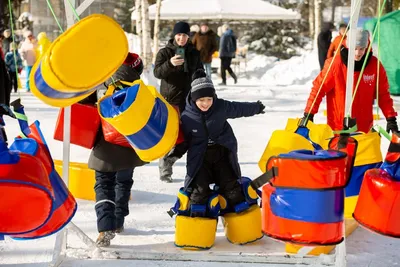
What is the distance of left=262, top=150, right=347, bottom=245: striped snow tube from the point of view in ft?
10.2

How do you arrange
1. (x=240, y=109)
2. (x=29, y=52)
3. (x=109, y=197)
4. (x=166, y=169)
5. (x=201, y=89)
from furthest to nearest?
(x=29, y=52), (x=166, y=169), (x=109, y=197), (x=240, y=109), (x=201, y=89)

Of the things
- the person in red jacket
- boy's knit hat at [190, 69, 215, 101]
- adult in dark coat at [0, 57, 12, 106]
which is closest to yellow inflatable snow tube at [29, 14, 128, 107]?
boy's knit hat at [190, 69, 215, 101]

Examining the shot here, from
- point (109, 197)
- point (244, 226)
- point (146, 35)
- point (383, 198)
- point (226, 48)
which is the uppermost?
point (383, 198)

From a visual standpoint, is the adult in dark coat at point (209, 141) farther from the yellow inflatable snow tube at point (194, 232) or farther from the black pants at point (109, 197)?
the black pants at point (109, 197)

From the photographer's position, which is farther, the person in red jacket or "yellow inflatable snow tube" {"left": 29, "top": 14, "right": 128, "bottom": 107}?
the person in red jacket

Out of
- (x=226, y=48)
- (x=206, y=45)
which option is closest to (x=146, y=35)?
(x=206, y=45)

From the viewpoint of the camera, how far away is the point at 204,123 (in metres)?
4.15

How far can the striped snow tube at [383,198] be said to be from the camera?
3.20 metres

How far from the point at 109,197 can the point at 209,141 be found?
31.0 inches

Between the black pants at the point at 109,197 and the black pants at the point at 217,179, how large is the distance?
54cm

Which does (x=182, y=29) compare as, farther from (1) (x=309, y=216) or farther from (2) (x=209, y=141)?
(1) (x=309, y=216)

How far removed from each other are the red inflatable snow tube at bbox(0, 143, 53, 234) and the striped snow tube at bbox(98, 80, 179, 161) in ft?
1.78

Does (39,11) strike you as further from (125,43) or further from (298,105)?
(125,43)

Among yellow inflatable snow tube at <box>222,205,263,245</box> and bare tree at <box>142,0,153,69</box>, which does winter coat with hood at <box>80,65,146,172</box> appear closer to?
yellow inflatable snow tube at <box>222,205,263,245</box>
